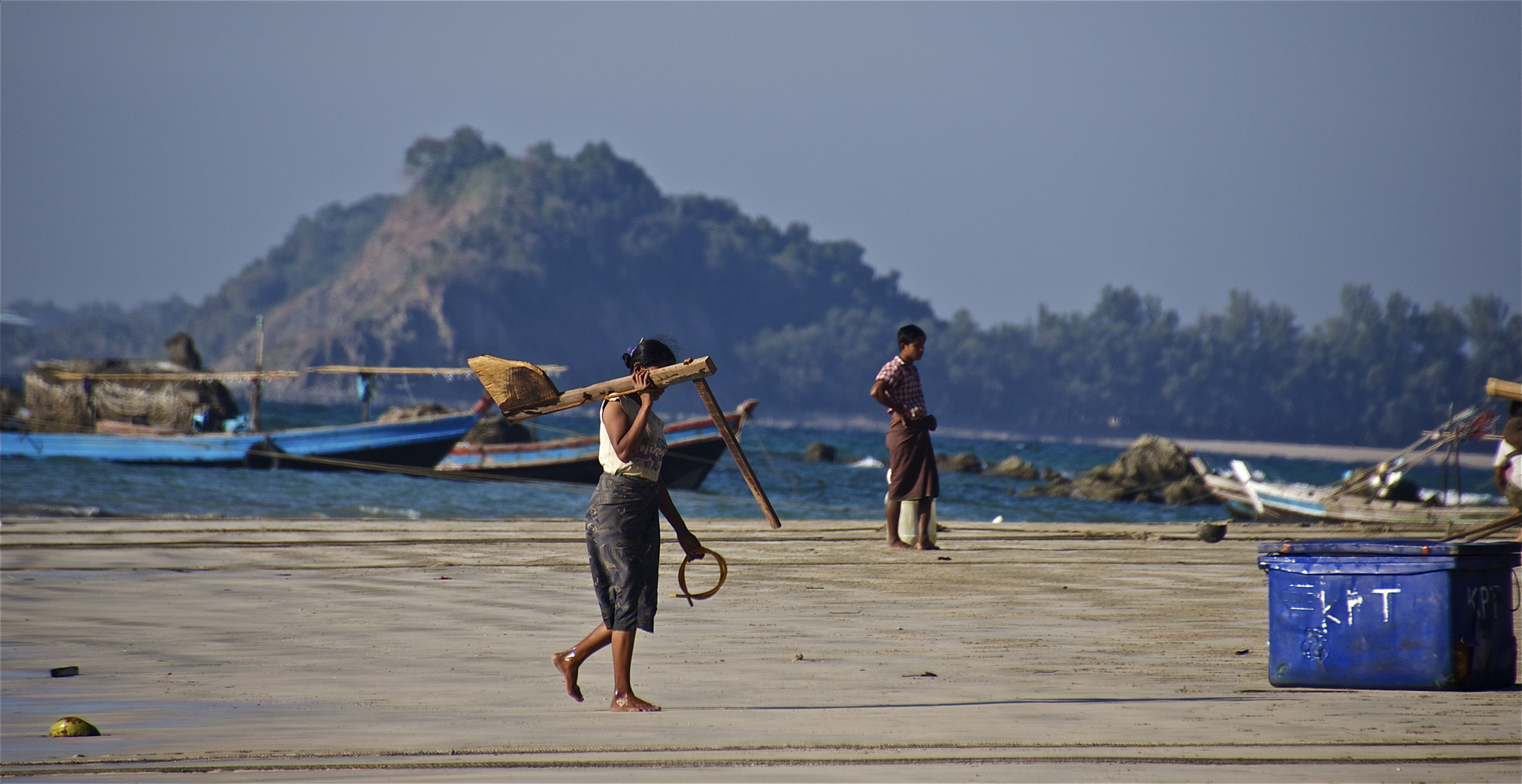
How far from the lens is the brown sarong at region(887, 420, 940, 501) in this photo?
10234 millimetres

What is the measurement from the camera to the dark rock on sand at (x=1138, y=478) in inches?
1389

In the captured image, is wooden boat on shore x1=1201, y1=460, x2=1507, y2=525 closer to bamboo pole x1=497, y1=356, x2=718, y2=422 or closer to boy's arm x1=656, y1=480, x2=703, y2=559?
boy's arm x1=656, y1=480, x2=703, y2=559

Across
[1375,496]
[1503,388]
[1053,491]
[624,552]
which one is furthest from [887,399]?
[1053,491]

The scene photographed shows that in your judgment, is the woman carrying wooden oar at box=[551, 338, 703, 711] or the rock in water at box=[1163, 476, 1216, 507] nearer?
the woman carrying wooden oar at box=[551, 338, 703, 711]

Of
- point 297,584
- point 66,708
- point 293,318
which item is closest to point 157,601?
point 297,584

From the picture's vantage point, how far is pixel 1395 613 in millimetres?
5410

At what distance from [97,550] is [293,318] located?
180468mm

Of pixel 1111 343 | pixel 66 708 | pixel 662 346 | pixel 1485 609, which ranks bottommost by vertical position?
pixel 66 708

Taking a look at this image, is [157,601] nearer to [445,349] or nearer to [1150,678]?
[1150,678]

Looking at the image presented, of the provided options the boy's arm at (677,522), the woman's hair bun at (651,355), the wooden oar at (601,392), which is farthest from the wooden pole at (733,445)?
the boy's arm at (677,522)

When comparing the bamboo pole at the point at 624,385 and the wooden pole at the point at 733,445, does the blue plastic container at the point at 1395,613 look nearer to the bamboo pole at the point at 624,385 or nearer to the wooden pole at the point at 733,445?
the wooden pole at the point at 733,445

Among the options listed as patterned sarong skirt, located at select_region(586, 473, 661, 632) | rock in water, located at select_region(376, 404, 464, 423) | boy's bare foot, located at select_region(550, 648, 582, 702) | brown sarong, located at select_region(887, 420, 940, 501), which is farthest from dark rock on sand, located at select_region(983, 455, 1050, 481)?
patterned sarong skirt, located at select_region(586, 473, 661, 632)

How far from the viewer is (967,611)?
7871mm

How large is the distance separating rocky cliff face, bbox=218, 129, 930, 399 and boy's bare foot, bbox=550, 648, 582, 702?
15331 cm
